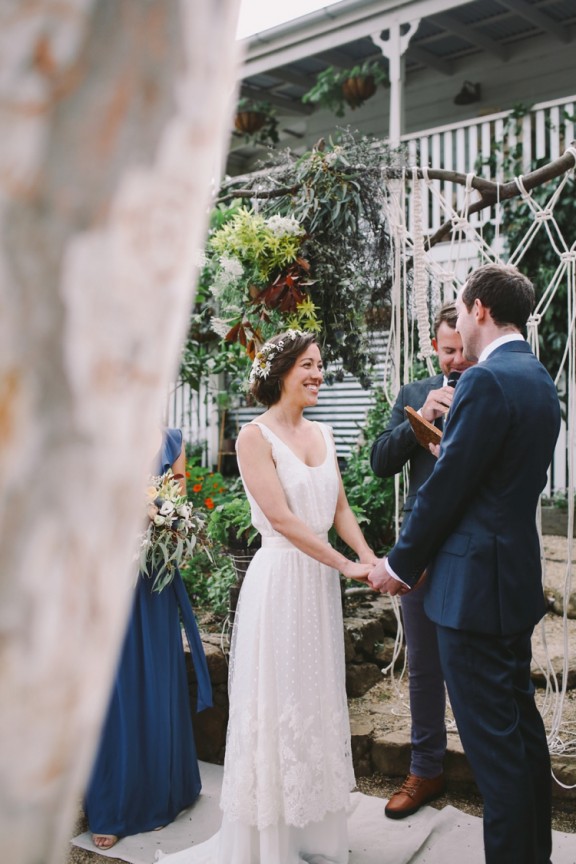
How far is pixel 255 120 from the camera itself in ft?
32.2

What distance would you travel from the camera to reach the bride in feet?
8.85

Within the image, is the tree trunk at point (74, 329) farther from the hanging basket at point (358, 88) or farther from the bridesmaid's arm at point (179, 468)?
the hanging basket at point (358, 88)

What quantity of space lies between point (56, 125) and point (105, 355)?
8cm

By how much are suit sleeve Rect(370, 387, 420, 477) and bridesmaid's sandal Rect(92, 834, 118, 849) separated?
196 centimetres

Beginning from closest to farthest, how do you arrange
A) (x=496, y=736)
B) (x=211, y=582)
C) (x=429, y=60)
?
1. (x=496, y=736)
2. (x=211, y=582)
3. (x=429, y=60)

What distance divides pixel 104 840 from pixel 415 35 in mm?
9779

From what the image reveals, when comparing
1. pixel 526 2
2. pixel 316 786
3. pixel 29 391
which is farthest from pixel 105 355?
pixel 526 2

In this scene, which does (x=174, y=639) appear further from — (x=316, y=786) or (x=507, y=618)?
(x=507, y=618)

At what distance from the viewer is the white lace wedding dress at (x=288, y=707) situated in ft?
8.83

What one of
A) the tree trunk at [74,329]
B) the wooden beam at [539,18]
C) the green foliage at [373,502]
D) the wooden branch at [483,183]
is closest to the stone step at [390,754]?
the green foliage at [373,502]

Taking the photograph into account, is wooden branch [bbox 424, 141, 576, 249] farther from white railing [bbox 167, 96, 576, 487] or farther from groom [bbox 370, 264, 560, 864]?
white railing [bbox 167, 96, 576, 487]

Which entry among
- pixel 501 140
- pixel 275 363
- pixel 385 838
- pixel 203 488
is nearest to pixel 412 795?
pixel 385 838

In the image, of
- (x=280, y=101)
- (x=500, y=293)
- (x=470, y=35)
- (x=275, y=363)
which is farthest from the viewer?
(x=280, y=101)

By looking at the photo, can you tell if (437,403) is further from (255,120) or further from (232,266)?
(255,120)
